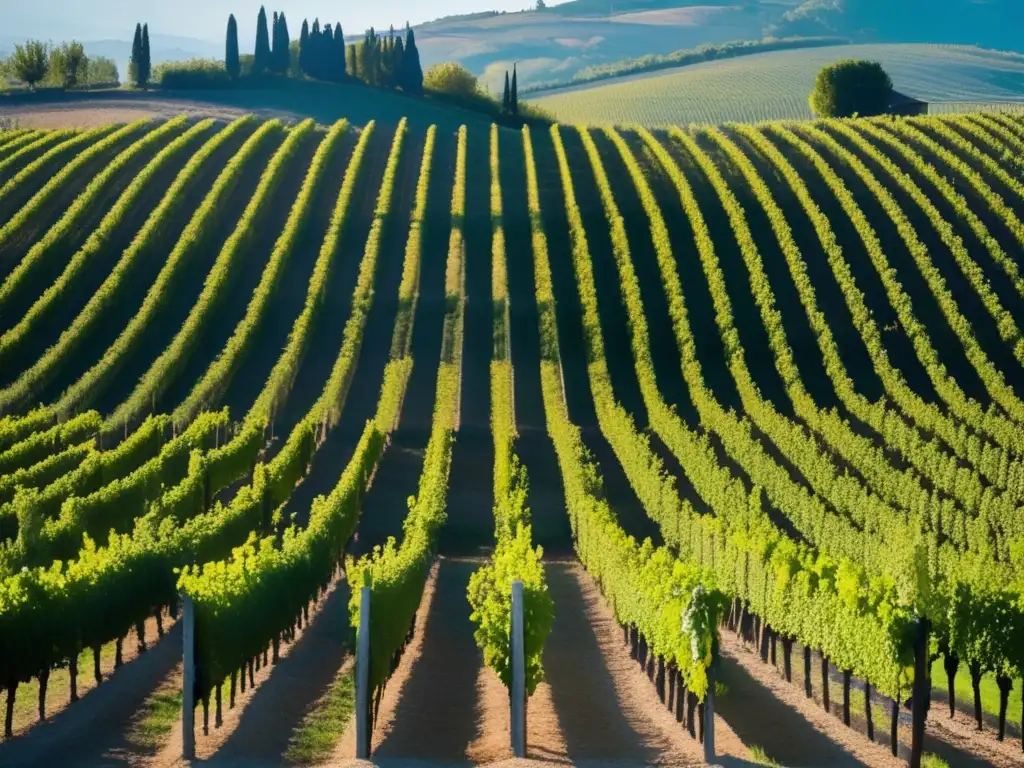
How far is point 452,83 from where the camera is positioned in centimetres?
11044

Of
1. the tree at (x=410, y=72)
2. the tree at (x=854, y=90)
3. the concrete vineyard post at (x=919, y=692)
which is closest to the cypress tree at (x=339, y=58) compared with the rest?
the tree at (x=410, y=72)

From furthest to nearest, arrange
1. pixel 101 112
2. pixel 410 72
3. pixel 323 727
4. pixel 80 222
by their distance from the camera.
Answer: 1. pixel 410 72
2. pixel 101 112
3. pixel 80 222
4. pixel 323 727

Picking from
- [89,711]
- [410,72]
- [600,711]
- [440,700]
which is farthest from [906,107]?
[89,711]

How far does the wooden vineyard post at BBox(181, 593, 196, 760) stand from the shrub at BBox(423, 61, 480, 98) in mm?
91945

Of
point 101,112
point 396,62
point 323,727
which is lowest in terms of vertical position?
point 323,727

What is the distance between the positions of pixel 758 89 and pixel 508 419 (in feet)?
375

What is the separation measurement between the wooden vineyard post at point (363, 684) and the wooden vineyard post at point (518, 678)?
218cm

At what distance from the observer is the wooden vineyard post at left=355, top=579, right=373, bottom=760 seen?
20.4 m

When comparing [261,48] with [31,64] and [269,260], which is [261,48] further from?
[269,260]

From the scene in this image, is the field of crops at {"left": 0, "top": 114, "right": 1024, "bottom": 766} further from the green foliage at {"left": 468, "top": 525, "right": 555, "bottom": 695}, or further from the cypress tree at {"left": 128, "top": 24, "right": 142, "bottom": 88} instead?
the cypress tree at {"left": 128, "top": 24, "right": 142, "bottom": 88}

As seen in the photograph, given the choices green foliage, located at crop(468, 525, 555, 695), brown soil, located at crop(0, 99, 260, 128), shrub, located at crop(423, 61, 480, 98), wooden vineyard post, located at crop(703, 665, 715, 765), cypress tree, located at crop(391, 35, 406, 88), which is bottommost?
wooden vineyard post, located at crop(703, 665, 715, 765)

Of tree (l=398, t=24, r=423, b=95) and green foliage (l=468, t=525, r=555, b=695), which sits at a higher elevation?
tree (l=398, t=24, r=423, b=95)

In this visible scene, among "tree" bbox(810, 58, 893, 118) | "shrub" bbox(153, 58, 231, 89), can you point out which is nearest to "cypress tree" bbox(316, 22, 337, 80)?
"shrub" bbox(153, 58, 231, 89)

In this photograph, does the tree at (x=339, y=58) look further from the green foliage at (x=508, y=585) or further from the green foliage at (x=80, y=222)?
the green foliage at (x=508, y=585)
